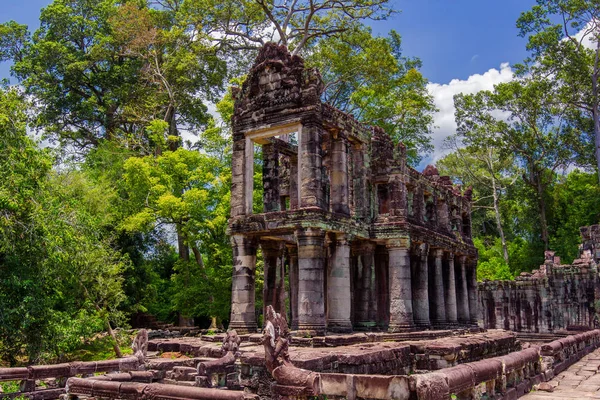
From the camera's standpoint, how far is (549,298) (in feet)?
97.5

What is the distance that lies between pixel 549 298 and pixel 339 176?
19061 mm

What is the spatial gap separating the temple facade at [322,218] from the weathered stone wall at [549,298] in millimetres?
10750

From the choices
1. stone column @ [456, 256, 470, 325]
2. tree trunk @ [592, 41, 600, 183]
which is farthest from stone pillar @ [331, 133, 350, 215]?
tree trunk @ [592, 41, 600, 183]

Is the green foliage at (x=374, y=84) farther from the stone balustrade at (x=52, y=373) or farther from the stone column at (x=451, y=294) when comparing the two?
the stone balustrade at (x=52, y=373)

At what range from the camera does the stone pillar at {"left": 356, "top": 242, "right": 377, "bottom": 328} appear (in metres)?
18.2

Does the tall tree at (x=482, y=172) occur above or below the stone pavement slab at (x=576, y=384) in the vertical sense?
above

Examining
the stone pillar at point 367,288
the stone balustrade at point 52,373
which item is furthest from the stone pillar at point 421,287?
the stone balustrade at point 52,373

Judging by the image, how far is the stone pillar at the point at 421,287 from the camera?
62.6 ft

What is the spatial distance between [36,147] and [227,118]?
A: 11.3 m

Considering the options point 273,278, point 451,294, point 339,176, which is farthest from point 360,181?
point 451,294

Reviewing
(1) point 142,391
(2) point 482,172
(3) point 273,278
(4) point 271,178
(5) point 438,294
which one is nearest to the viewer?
(1) point 142,391

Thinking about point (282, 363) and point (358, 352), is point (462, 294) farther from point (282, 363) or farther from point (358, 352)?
point (282, 363)

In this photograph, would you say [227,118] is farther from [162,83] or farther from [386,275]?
[386,275]

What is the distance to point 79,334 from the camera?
17.8 m
